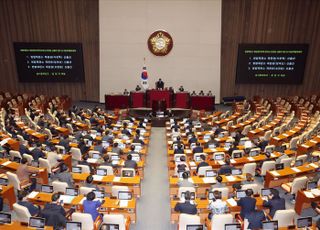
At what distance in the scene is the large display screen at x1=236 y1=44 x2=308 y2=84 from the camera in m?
26.9

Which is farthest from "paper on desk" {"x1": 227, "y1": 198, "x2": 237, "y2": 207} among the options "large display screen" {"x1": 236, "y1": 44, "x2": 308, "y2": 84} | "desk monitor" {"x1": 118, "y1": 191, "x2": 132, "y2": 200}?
"large display screen" {"x1": 236, "y1": 44, "x2": 308, "y2": 84}

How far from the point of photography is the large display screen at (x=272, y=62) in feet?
88.2

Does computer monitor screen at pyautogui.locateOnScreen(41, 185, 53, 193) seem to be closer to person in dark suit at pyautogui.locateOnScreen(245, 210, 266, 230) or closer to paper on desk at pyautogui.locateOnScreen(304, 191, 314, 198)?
person in dark suit at pyautogui.locateOnScreen(245, 210, 266, 230)

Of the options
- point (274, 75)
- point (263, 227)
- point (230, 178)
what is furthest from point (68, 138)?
point (274, 75)

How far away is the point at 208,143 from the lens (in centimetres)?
1509

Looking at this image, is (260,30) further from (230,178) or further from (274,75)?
(230,178)

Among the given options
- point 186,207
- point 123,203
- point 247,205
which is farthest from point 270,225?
point 123,203

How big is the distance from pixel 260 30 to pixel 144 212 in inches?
848

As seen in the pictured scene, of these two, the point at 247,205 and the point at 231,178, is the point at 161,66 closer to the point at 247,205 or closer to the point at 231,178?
the point at 231,178

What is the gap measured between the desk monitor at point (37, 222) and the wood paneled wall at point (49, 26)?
21.5m

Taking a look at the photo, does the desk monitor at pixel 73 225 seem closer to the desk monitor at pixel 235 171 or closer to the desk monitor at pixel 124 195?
the desk monitor at pixel 124 195

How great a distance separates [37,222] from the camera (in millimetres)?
7906

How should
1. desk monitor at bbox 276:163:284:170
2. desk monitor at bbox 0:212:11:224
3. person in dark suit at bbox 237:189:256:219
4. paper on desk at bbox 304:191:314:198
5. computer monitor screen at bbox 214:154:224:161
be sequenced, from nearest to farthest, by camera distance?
desk monitor at bbox 0:212:11:224, person in dark suit at bbox 237:189:256:219, paper on desk at bbox 304:191:314:198, desk monitor at bbox 276:163:284:170, computer monitor screen at bbox 214:154:224:161

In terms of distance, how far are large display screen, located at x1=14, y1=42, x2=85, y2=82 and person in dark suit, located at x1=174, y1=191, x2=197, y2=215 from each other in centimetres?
2098
